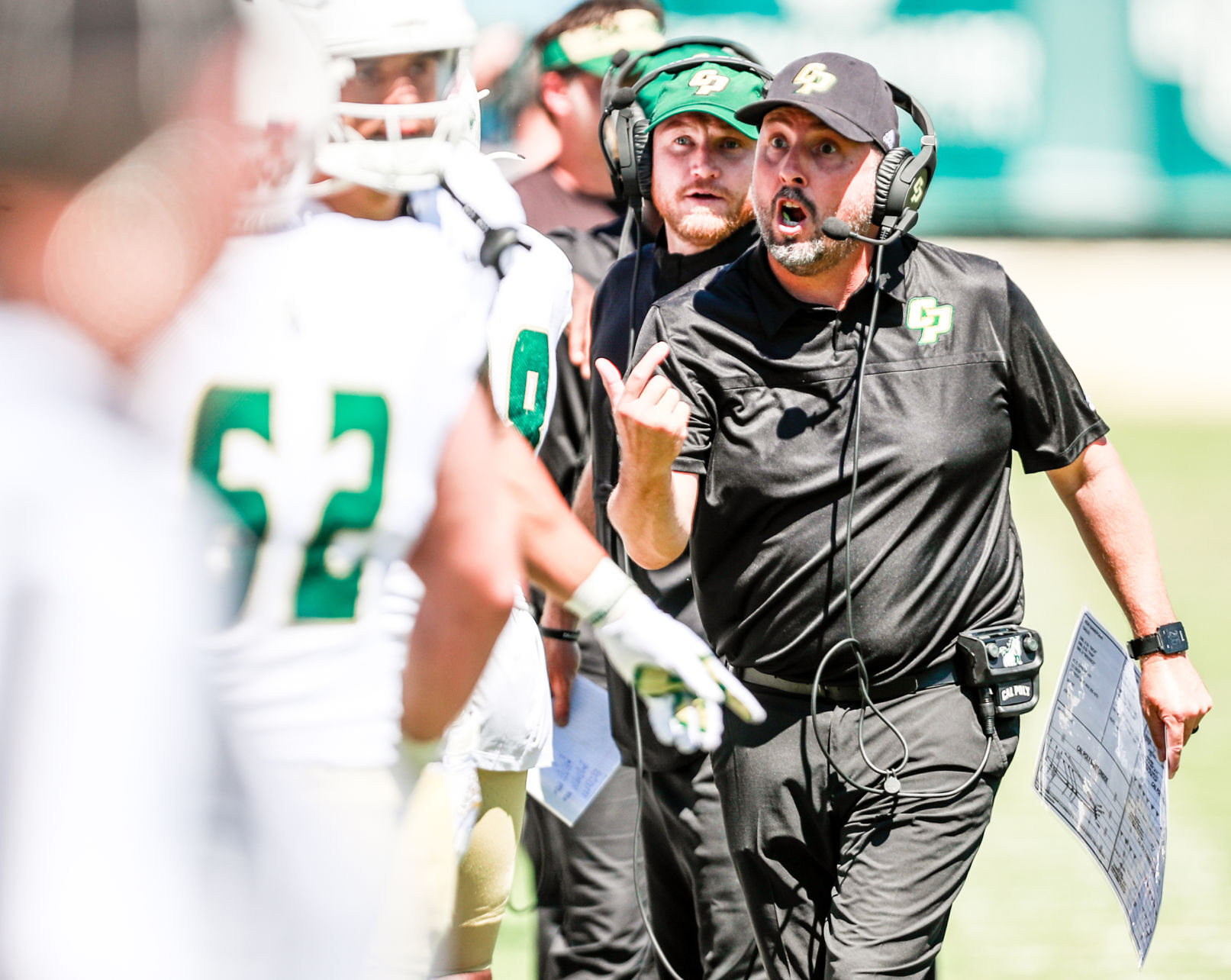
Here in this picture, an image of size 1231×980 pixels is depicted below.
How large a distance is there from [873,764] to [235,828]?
6.11 feet

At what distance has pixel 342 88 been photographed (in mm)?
3172

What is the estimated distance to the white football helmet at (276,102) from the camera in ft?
5.76

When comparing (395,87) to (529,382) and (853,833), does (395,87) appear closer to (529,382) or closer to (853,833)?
(529,382)

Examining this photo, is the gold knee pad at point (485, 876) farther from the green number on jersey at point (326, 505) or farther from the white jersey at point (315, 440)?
the green number on jersey at point (326, 505)

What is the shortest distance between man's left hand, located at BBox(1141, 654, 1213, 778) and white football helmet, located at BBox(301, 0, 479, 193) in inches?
73.2

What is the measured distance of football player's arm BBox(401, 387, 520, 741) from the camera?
2139 mm

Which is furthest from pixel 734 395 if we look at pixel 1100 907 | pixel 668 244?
pixel 1100 907

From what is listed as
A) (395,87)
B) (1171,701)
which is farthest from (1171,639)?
(395,87)

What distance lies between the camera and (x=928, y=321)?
11.6 ft

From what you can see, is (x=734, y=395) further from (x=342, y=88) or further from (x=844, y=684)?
(x=342, y=88)

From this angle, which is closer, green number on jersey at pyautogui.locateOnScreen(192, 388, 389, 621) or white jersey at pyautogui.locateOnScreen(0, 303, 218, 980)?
white jersey at pyautogui.locateOnScreen(0, 303, 218, 980)

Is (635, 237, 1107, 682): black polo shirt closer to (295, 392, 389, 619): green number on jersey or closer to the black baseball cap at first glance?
the black baseball cap

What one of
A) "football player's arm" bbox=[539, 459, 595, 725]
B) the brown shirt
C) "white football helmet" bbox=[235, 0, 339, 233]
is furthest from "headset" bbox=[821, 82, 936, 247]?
the brown shirt

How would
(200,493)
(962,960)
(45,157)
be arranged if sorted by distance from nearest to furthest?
(45,157)
(200,493)
(962,960)
